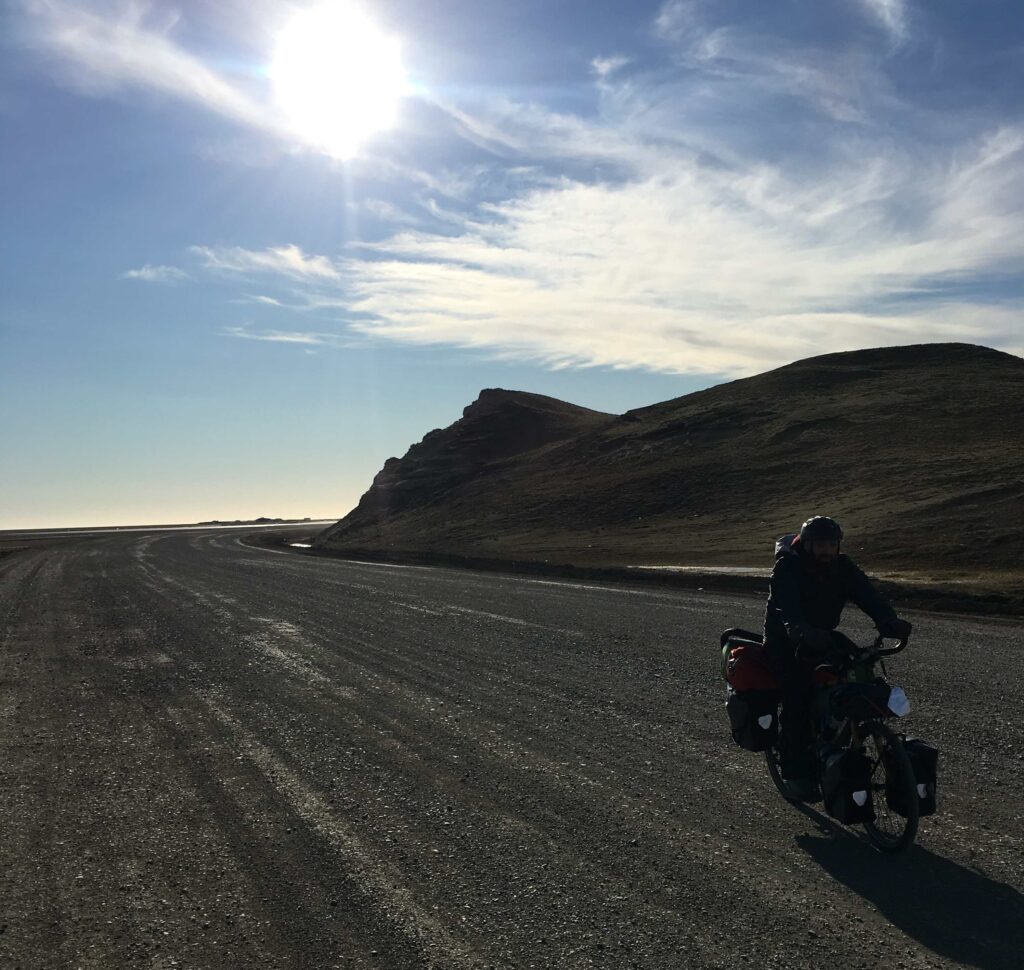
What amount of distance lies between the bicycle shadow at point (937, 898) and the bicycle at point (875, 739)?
6.6 inches

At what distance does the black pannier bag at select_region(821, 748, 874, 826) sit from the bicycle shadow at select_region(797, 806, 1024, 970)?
258 millimetres

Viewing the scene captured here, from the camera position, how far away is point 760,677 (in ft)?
21.4

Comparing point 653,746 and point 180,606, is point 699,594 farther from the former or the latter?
A: point 653,746

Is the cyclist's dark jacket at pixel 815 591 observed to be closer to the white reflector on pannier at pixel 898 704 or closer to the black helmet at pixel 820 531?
the black helmet at pixel 820 531

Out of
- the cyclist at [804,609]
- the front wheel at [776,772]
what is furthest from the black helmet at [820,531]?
the front wheel at [776,772]

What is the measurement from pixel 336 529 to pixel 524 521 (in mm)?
27594

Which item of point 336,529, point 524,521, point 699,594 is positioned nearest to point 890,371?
point 524,521

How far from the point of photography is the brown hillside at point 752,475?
112 ft

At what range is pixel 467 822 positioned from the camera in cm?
639

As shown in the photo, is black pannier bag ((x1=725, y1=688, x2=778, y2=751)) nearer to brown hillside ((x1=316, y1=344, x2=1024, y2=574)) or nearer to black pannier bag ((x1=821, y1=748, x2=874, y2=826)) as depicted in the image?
black pannier bag ((x1=821, y1=748, x2=874, y2=826))

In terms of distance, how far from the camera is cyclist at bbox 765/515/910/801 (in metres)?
6.28

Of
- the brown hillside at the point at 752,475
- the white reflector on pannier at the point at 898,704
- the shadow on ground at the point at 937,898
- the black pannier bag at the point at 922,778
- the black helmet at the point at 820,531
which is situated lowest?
the shadow on ground at the point at 937,898

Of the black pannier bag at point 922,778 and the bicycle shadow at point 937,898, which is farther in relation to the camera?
the black pannier bag at point 922,778

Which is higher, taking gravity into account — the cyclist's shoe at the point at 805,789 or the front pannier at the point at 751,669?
the front pannier at the point at 751,669
